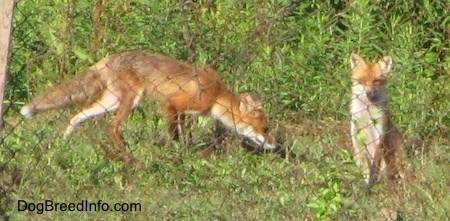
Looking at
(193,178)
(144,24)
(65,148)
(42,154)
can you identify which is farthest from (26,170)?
(144,24)

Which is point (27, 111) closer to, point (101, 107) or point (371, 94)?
point (101, 107)

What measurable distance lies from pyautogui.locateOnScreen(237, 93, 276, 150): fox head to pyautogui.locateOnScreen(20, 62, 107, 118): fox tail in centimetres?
106

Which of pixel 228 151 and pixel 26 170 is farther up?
pixel 26 170

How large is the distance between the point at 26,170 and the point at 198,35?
2908mm

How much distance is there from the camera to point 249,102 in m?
8.05

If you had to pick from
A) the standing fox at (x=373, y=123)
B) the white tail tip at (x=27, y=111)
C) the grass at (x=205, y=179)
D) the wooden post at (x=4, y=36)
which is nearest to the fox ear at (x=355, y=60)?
the standing fox at (x=373, y=123)

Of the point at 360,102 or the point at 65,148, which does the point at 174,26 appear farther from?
the point at 65,148

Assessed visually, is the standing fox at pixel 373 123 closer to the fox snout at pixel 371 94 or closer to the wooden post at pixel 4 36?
the fox snout at pixel 371 94

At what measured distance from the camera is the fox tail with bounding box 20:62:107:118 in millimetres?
7914

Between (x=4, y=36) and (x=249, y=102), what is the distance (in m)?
3.71

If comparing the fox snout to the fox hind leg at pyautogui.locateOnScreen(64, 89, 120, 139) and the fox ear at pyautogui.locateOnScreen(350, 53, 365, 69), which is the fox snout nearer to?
the fox ear at pyautogui.locateOnScreen(350, 53, 365, 69)

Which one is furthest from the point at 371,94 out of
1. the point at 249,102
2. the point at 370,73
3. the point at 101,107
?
the point at 101,107

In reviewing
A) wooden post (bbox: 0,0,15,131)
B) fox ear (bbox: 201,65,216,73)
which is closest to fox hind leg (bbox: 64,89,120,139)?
fox ear (bbox: 201,65,216,73)

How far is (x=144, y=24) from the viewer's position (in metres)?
8.63
